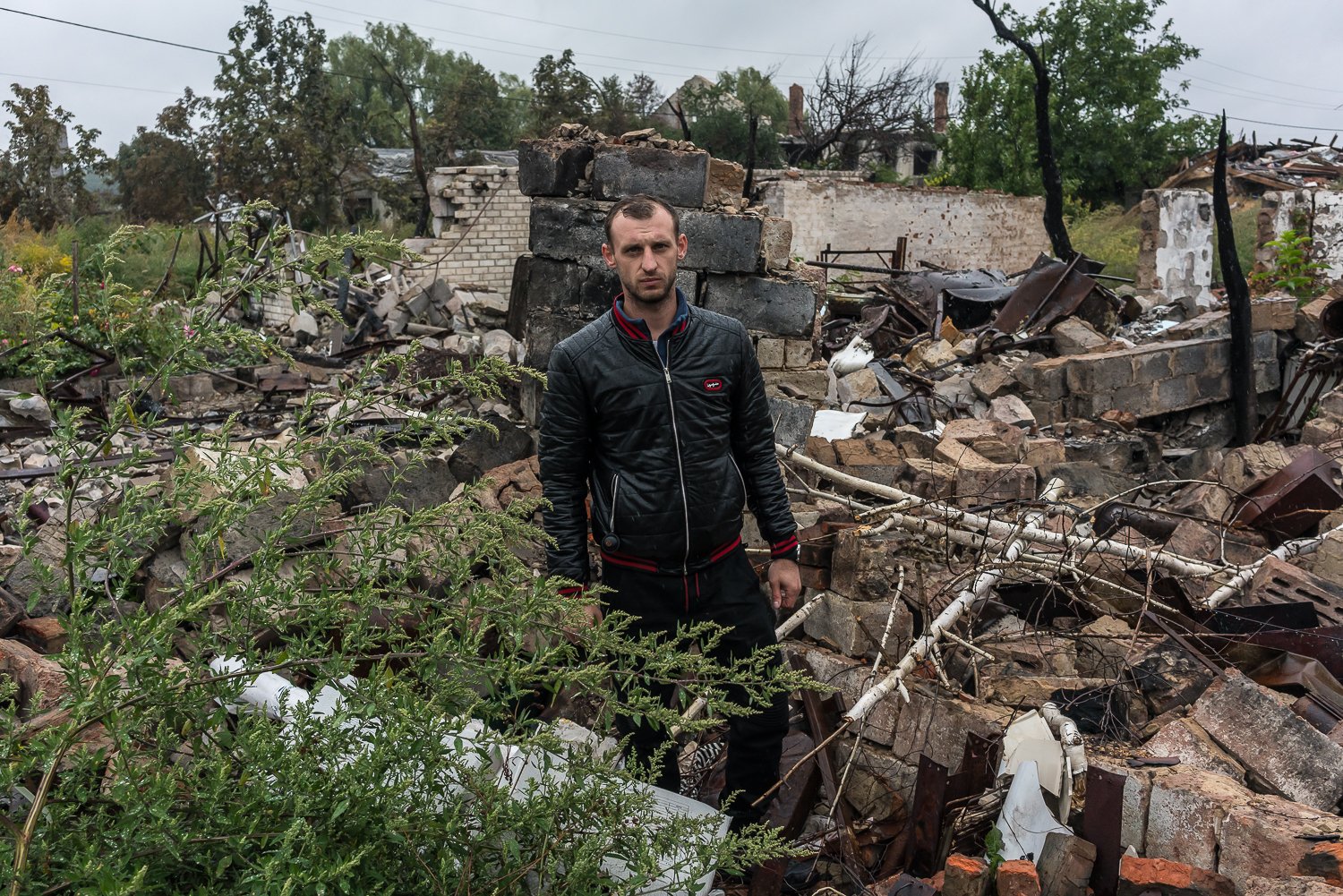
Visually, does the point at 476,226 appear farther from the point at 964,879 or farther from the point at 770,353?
the point at 964,879

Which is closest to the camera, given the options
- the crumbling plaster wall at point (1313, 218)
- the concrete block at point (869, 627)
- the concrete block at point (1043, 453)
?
the concrete block at point (869, 627)

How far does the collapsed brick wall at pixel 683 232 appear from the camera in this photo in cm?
560

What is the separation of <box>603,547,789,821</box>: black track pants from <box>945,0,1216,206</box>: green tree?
28038 millimetres

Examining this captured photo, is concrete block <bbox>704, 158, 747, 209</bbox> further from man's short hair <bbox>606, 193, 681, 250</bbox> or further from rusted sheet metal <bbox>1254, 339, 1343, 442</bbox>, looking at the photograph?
rusted sheet metal <bbox>1254, 339, 1343, 442</bbox>

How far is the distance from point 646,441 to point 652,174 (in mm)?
2865

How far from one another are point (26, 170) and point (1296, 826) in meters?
29.7

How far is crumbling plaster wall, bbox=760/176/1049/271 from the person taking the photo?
67.6ft

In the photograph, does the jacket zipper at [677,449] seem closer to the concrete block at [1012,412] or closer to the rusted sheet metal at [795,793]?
the rusted sheet metal at [795,793]

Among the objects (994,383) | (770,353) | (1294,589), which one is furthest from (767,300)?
(994,383)

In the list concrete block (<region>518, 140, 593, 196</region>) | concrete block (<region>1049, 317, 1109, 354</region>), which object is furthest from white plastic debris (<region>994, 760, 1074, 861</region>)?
concrete block (<region>1049, 317, 1109, 354</region>)

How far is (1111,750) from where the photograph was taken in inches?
131

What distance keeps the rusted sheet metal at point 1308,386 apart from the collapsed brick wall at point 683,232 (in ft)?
18.0

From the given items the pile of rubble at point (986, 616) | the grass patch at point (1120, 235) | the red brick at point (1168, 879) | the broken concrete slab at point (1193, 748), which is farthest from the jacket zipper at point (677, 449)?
the grass patch at point (1120, 235)

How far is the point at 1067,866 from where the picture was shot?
292 centimetres
